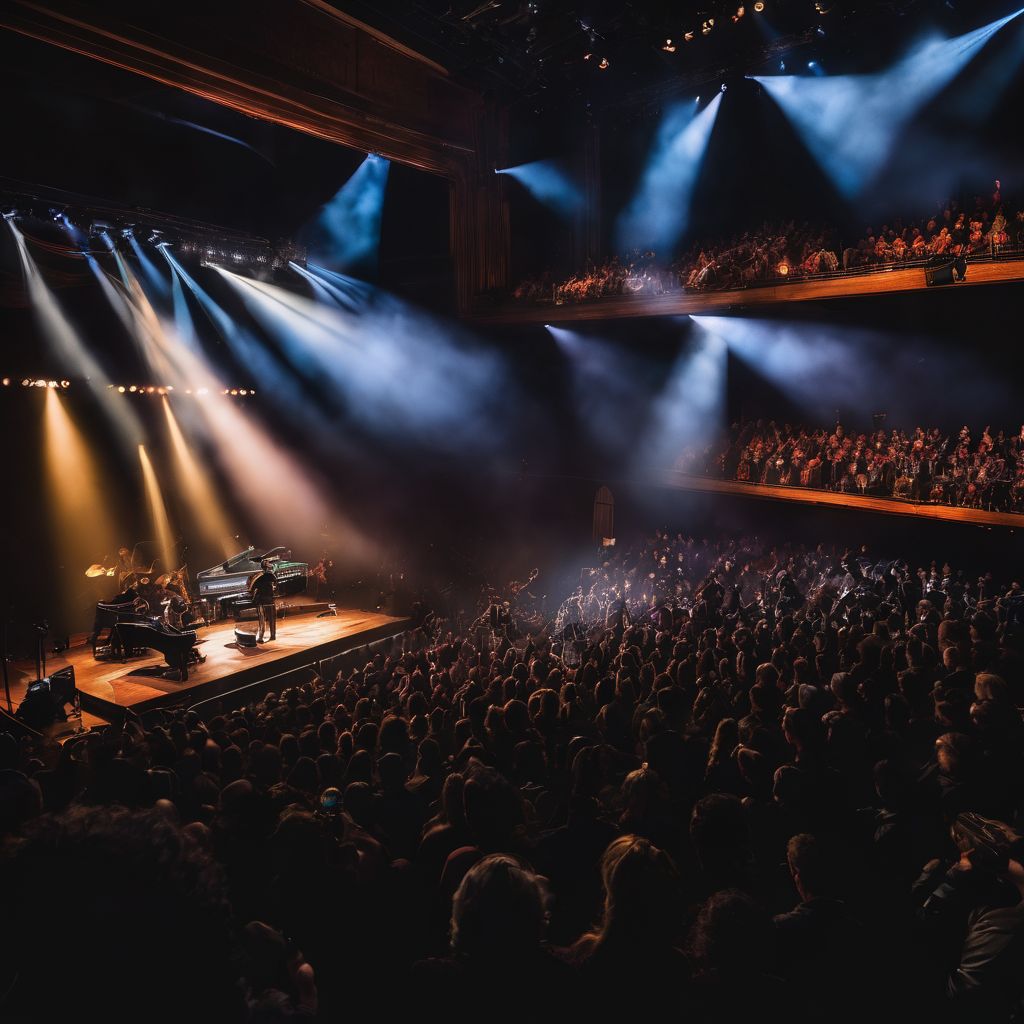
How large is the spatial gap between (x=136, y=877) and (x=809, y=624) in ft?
21.0

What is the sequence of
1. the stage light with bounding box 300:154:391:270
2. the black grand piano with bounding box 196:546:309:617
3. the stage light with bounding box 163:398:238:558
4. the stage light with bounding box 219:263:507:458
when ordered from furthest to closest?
1. the stage light with bounding box 219:263:507:458
2. the stage light with bounding box 300:154:391:270
3. the stage light with bounding box 163:398:238:558
4. the black grand piano with bounding box 196:546:309:617

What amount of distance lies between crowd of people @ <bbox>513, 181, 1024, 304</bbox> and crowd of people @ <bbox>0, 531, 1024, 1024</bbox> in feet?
26.3

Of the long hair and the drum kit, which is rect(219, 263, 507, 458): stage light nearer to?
the drum kit

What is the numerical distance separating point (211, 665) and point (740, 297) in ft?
36.9

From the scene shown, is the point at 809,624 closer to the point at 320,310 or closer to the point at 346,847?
the point at 346,847

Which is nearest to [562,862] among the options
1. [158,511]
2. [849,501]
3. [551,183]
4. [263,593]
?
[263,593]

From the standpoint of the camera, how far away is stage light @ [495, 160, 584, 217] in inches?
714

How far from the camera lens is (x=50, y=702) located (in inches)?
326

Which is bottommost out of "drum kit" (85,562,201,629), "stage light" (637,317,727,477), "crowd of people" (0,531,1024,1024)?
"drum kit" (85,562,201,629)

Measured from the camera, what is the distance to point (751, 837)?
10.2 feet

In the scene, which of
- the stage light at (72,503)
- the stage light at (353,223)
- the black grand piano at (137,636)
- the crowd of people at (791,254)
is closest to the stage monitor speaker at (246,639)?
the black grand piano at (137,636)

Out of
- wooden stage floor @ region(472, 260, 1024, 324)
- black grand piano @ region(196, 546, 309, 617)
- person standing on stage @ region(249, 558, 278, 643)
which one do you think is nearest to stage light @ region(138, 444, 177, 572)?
black grand piano @ region(196, 546, 309, 617)

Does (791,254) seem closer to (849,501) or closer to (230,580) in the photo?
(849,501)

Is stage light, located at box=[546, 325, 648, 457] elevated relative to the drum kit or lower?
elevated
